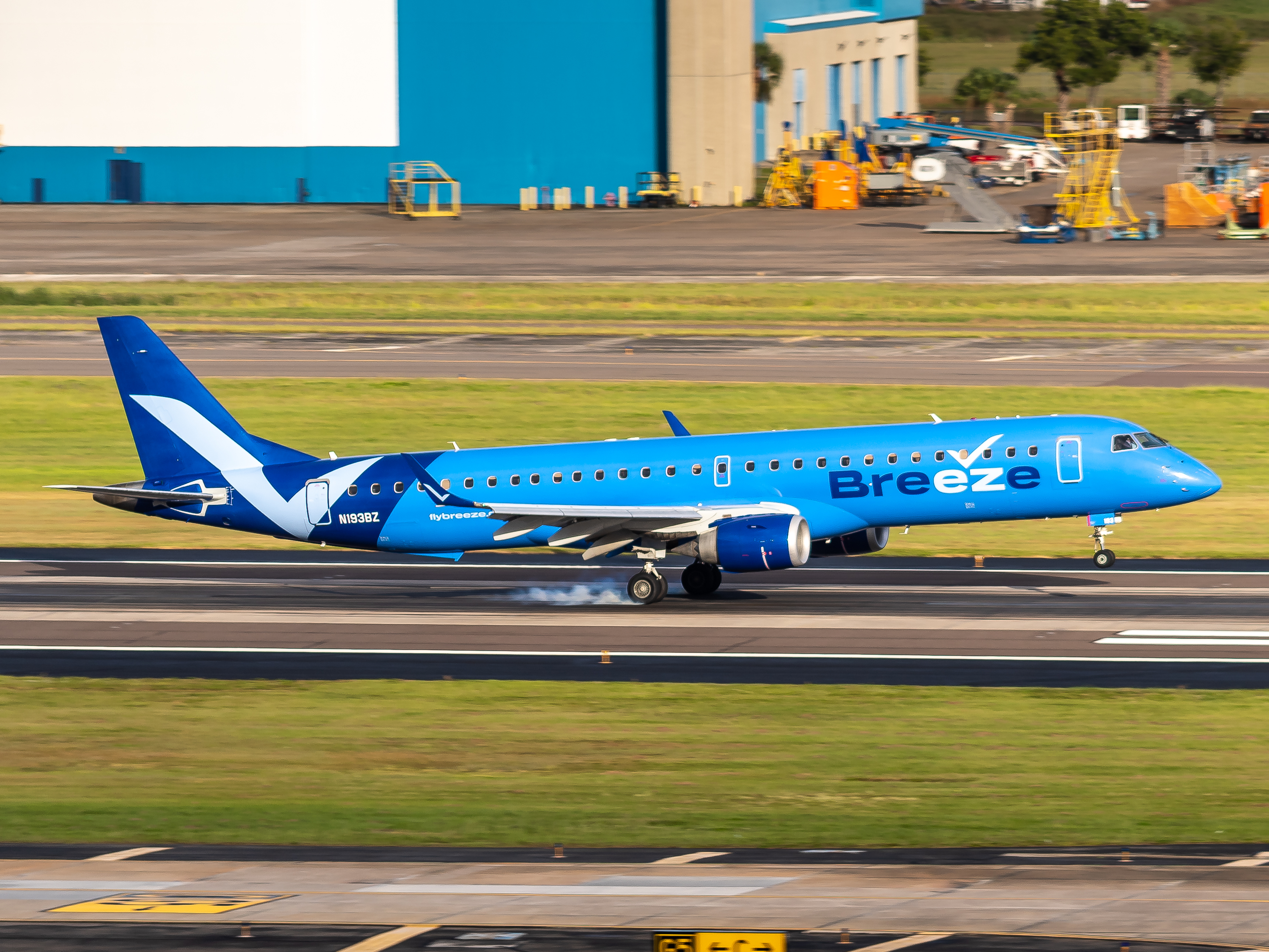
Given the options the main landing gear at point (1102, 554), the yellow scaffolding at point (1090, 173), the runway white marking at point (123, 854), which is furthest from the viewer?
the yellow scaffolding at point (1090, 173)

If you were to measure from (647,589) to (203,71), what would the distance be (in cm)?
10799

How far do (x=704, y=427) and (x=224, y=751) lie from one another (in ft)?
115

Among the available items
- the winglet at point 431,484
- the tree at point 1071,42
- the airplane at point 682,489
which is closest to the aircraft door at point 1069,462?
the airplane at point 682,489

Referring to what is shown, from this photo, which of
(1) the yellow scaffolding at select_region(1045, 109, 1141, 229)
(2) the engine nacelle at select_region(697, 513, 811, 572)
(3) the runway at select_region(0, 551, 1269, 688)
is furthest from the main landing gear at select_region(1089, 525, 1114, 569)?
(1) the yellow scaffolding at select_region(1045, 109, 1141, 229)

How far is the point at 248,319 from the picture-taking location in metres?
89.2

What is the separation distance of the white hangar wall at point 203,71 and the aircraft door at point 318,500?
332ft

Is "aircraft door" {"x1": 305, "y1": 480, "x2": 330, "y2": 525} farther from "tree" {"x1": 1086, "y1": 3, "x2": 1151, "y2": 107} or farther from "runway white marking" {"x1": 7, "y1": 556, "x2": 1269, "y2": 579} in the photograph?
"tree" {"x1": 1086, "y1": 3, "x2": 1151, "y2": 107}

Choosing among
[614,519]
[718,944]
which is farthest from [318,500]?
[718,944]

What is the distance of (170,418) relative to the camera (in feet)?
131

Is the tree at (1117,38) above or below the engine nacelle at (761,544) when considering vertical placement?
above

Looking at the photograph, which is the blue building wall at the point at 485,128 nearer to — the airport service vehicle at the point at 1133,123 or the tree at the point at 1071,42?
the airport service vehicle at the point at 1133,123

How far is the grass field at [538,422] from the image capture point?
4738 centimetres

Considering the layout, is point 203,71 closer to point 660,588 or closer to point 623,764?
point 660,588

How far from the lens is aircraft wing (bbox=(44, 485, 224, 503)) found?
38656 mm
